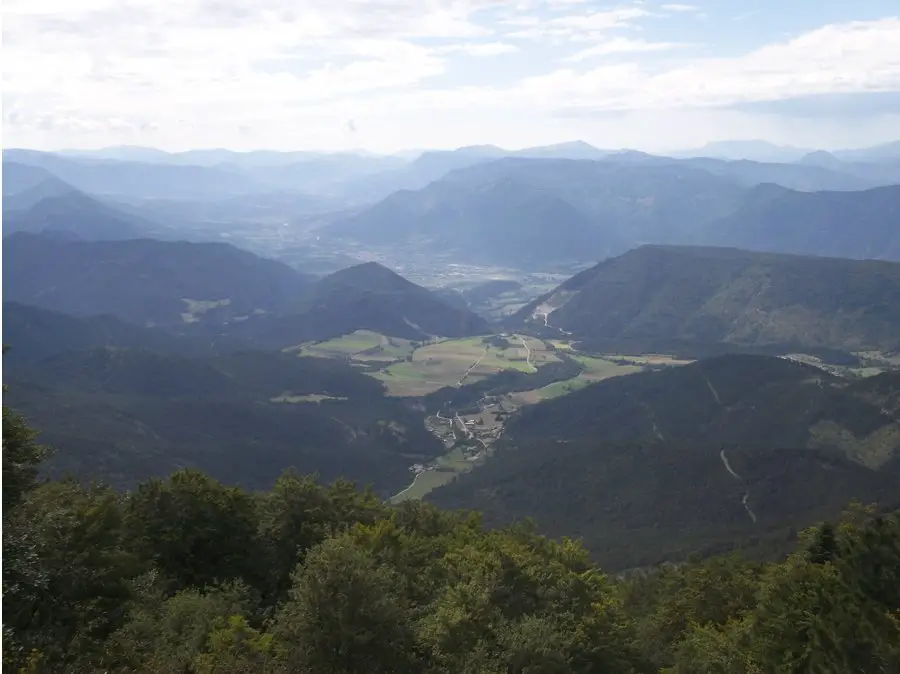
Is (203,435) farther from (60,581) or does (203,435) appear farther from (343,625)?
(343,625)

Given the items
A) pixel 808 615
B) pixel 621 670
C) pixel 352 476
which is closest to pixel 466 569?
pixel 621 670

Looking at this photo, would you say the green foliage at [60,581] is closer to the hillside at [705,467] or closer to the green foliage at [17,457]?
the green foliage at [17,457]

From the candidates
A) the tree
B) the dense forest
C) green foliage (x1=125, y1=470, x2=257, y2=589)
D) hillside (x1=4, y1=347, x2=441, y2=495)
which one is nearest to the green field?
hillside (x1=4, y1=347, x2=441, y2=495)

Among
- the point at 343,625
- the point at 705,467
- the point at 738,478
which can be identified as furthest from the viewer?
the point at 705,467

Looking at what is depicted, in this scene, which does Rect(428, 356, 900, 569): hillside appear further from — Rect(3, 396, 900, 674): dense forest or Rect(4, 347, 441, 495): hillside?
Rect(3, 396, 900, 674): dense forest

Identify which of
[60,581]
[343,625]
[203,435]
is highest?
[60,581]

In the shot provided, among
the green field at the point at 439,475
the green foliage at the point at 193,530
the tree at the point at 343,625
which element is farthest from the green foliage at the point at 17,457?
the green field at the point at 439,475

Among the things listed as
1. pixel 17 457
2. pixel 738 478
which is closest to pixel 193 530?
pixel 17 457
